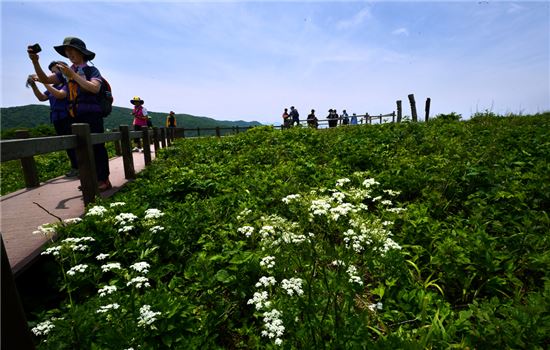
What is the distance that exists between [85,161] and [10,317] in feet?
11.7

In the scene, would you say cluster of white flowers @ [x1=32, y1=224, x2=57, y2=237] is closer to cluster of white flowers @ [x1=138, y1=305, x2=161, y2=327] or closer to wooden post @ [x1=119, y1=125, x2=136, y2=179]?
cluster of white flowers @ [x1=138, y1=305, x2=161, y2=327]

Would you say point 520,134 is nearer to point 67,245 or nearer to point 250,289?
point 250,289

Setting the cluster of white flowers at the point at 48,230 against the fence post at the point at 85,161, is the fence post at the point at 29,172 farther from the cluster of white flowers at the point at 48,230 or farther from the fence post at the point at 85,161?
the cluster of white flowers at the point at 48,230

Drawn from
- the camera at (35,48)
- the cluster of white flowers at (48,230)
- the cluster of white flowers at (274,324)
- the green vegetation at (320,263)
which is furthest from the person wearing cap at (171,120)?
the cluster of white flowers at (274,324)

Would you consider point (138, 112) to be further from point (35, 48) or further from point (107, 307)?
point (107, 307)

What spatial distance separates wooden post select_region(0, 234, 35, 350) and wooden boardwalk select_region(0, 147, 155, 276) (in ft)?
6.26

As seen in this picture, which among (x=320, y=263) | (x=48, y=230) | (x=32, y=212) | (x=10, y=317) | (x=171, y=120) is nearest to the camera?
(x=10, y=317)

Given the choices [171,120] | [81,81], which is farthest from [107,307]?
[171,120]

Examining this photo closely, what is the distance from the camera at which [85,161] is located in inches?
169

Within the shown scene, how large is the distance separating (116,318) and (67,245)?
1.15 m

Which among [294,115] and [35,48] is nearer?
[35,48]

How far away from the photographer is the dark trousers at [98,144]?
5183 millimetres

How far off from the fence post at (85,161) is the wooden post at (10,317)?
3380 mm

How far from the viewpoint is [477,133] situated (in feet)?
26.3
